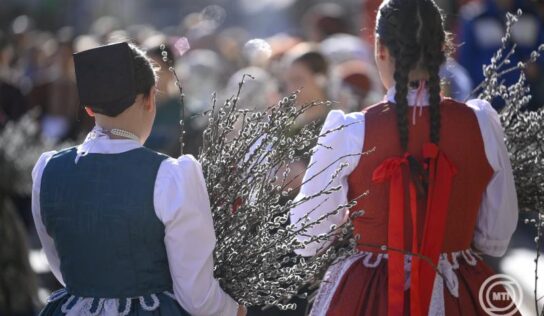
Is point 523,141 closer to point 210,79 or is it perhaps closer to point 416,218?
point 416,218

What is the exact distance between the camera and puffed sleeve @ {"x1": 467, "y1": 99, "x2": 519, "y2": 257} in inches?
132

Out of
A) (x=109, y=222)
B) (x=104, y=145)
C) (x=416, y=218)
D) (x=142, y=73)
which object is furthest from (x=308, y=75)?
(x=109, y=222)

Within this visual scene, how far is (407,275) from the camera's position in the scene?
332 centimetres

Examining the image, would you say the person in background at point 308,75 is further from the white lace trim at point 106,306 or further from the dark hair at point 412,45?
the white lace trim at point 106,306

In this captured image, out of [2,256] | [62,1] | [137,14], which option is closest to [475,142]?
[2,256]

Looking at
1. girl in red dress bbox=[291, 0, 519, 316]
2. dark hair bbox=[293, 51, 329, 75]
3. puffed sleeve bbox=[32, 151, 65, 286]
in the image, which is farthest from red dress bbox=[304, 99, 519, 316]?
dark hair bbox=[293, 51, 329, 75]

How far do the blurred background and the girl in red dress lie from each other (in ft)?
1.12

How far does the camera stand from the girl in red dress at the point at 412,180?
3287 millimetres

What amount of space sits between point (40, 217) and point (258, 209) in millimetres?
627

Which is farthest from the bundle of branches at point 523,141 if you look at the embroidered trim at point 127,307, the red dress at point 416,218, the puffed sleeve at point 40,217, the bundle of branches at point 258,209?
the puffed sleeve at point 40,217

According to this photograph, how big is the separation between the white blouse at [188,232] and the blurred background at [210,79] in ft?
2.58

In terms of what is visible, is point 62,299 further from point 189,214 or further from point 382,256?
point 382,256

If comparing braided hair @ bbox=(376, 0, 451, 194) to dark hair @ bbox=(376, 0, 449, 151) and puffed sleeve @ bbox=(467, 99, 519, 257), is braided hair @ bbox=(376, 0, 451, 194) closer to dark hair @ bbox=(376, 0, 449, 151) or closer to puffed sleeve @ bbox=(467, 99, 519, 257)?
dark hair @ bbox=(376, 0, 449, 151)

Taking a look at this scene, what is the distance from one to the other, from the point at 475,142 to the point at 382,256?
438mm
